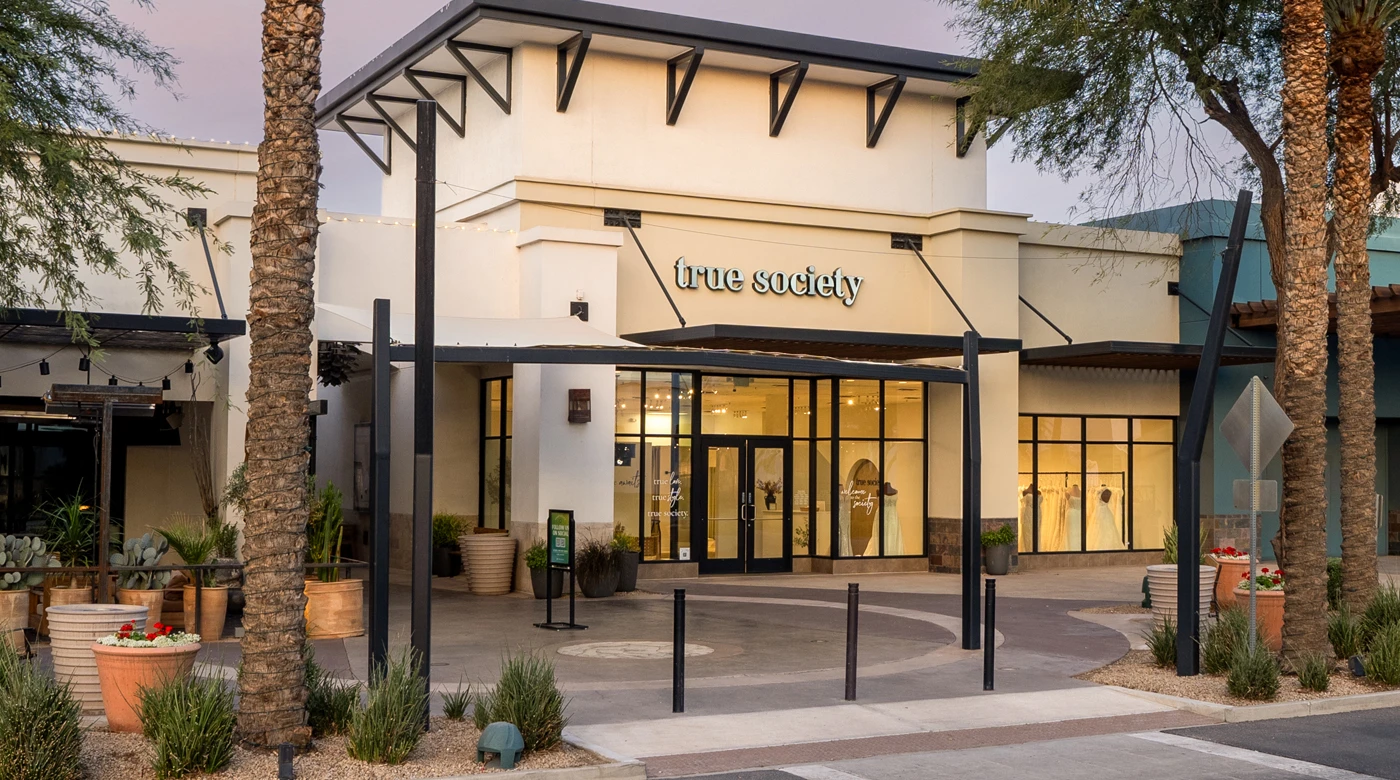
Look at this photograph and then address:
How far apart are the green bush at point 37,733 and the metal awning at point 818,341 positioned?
12.7 meters

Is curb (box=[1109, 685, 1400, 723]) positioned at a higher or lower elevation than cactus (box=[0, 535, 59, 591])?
lower

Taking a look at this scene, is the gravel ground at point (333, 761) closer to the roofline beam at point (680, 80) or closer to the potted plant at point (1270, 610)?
the potted plant at point (1270, 610)

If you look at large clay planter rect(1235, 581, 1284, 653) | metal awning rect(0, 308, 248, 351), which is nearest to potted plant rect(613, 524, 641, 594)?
metal awning rect(0, 308, 248, 351)

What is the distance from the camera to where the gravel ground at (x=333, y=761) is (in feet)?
27.5

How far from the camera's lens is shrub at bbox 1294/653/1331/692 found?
41.5ft

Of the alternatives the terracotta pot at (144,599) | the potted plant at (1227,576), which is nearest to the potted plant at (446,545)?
the terracotta pot at (144,599)

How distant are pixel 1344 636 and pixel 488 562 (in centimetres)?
1176

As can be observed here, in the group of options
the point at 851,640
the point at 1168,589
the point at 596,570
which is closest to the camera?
the point at 851,640

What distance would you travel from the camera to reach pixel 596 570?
66.0ft

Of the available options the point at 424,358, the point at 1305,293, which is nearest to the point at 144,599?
the point at 424,358

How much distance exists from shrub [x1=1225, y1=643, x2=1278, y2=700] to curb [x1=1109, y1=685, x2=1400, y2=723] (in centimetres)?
17

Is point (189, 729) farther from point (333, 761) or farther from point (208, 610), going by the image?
point (208, 610)

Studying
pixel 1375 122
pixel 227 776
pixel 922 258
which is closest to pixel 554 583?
pixel 922 258

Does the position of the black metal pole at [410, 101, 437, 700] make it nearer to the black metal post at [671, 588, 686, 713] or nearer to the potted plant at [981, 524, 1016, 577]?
the black metal post at [671, 588, 686, 713]
